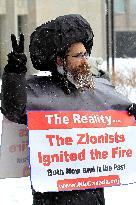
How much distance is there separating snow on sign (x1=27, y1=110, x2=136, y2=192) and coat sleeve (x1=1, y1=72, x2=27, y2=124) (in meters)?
0.08

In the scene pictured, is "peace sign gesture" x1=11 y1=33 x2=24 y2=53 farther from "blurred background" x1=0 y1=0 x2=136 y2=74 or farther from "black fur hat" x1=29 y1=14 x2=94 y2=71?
"blurred background" x1=0 y1=0 x2=136 y2=74

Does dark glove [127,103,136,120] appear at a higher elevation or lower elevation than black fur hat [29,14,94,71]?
lower

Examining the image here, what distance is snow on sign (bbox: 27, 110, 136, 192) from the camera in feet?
8.75

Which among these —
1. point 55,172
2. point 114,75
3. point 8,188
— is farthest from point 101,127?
point 114,75

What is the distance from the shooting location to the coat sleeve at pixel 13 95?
248 centimetres

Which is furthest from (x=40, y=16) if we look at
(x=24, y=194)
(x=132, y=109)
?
(x=132, y=109)

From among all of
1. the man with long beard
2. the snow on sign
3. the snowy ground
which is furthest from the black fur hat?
the snowy ground

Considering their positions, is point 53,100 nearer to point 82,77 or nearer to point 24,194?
point 82,77

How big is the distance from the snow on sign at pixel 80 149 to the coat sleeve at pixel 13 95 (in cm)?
8

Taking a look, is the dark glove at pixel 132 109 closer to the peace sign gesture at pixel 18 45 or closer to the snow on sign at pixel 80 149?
the snow on sign at pixel 80 149

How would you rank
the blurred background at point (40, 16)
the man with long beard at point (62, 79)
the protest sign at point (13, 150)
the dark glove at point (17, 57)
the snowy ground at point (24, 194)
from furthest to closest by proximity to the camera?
1. the blurred background at point (40, 16)
2. the snowy ground at point (24, 194)
3. the protest sign at point (13, 150)
4. the man with long beard at point (62, 79)
5. the dark glove at point (17, 57)

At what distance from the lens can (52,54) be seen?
2.65 meters

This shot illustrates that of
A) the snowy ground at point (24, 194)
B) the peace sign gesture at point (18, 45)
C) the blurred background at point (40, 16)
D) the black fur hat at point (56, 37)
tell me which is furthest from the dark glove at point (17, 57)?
the blurred background at point (40, 16)

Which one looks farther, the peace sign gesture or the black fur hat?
the black fur hat
